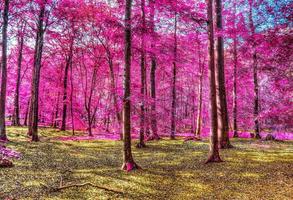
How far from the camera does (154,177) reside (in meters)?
8.37

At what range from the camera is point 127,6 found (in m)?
9.51

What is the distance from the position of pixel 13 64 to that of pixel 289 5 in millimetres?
34274

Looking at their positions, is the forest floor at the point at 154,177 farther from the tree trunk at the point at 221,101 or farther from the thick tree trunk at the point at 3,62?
the thick tree trunk at the point at 3,62

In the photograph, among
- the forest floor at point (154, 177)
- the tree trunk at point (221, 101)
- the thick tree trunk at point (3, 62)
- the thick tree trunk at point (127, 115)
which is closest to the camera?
the forest floor at point (154, 177)

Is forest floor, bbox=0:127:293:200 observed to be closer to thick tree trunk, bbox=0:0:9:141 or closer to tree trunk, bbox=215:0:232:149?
tree trunk, bbox=215:0:232:149

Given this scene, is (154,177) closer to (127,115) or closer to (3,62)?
(127,115)

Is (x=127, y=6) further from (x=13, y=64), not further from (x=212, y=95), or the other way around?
(x=13, y=64)

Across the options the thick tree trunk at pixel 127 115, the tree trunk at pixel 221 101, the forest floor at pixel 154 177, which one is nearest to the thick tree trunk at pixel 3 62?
the forest floor at pixel 154 177

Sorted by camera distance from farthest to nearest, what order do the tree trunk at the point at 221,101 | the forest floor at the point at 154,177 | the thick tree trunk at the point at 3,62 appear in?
the thick tree trunk at the point at 3,62, the tree trunk at the point at 221,101, the forest floor at the point at 154,177

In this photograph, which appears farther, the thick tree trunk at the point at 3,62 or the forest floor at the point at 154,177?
the thick tree trunk at the point at 3,62

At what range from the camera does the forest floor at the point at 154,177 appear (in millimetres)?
6746

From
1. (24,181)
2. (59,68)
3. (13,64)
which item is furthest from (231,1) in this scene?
(13,64)

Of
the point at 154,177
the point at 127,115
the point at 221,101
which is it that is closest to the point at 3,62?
the point at 127,115

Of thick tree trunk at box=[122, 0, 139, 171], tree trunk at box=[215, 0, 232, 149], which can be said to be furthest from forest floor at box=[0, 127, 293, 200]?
tree trunk at box=[215, 0, 232, 149]
